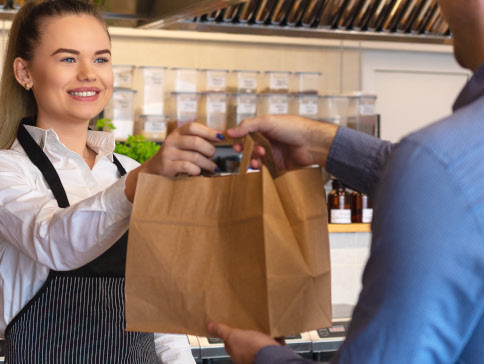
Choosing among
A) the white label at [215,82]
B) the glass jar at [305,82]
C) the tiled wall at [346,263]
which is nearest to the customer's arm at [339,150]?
the tiled wall at [346,263]

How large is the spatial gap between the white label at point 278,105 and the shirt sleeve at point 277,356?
3.69 m

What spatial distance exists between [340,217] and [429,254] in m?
2.59

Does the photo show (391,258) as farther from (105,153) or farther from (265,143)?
(105,153)

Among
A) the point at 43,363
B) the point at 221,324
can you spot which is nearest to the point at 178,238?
the point at 221,324

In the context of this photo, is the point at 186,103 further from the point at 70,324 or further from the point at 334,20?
the point at 70,324

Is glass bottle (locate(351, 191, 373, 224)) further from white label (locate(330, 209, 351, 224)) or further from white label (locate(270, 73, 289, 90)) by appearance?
white label (locate(270, 73, 289, 90))

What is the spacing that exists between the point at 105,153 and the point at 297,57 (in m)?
3.57

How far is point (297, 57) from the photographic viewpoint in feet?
16.2

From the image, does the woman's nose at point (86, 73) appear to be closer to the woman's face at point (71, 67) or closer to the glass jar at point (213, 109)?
the woman's face at point (71, 67)

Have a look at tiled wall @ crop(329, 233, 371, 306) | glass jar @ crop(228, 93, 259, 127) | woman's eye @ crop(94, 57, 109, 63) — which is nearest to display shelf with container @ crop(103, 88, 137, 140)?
glass jar @ crop(228, 93, 259, 127)

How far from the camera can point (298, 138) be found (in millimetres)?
1059

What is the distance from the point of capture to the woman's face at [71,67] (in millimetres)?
1428

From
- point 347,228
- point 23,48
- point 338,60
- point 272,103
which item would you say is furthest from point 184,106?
point 23,48

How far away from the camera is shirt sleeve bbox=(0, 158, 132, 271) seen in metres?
1.14
